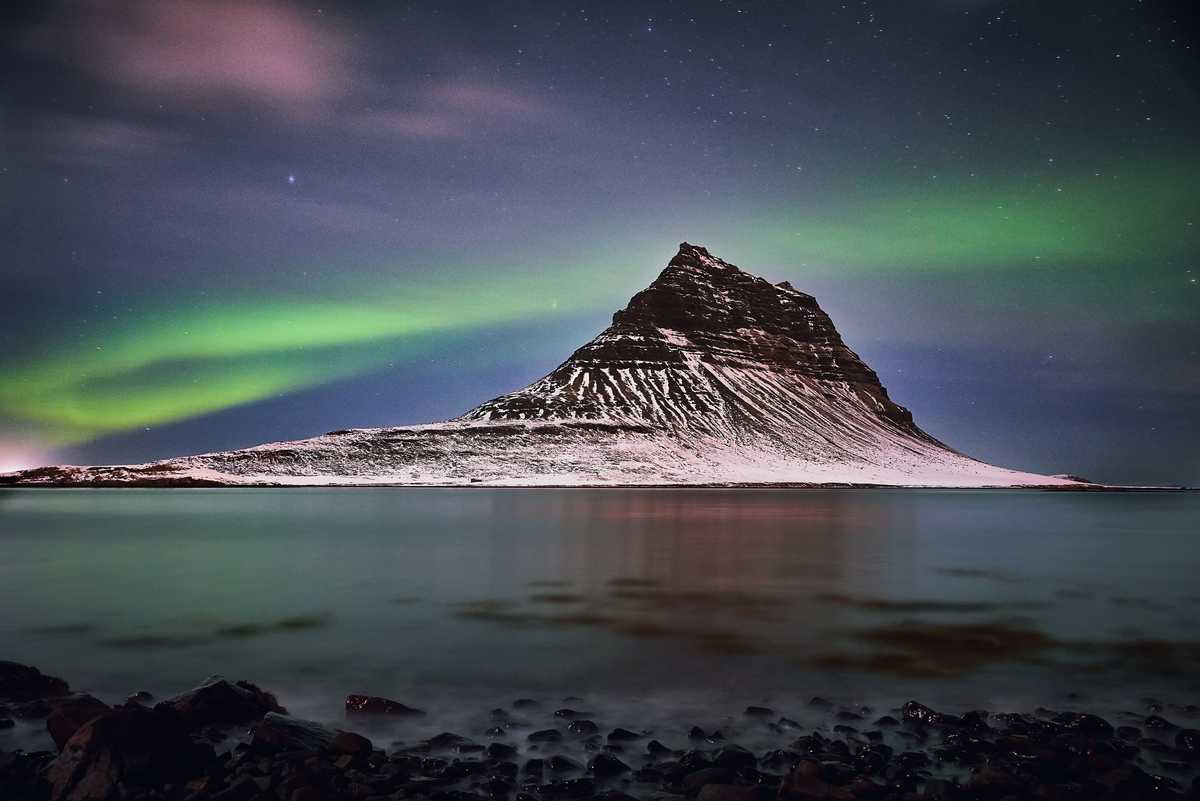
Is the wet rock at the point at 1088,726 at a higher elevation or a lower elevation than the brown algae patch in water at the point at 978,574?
higher

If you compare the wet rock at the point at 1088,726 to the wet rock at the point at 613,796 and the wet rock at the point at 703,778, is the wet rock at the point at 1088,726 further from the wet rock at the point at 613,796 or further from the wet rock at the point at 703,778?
the wet rock at the point at 613,796

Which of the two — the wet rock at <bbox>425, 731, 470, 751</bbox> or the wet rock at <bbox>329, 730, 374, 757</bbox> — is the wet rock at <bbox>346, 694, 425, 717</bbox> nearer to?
the wet rock at <bbox>425, 731, 470, 751</bbox>

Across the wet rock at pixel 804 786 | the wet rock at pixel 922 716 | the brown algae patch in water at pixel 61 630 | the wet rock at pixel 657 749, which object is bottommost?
the brown algae patch in water at pixel 61 630

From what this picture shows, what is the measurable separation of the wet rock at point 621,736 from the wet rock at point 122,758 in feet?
16.0

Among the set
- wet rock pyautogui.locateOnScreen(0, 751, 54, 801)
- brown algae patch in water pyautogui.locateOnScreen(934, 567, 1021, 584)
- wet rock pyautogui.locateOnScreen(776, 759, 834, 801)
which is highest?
wet rock pyautogui.locateOnScreen(776, 759, 834, 801)

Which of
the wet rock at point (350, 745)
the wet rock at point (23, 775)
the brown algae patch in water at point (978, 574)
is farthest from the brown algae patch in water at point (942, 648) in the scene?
the wet rock at point (23, 775)

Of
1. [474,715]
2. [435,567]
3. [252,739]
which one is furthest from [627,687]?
[435,567]

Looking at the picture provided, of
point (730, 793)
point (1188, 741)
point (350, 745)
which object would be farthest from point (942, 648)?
point (350, 745)

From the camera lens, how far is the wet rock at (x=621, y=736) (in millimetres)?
10586

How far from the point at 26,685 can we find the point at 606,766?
390 inches

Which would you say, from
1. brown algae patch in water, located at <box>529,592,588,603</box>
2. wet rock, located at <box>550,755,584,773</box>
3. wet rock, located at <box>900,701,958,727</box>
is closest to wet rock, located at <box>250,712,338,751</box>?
wet rock, located at <box>550,755,584,773</box>

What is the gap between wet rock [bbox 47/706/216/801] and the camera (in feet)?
27.3

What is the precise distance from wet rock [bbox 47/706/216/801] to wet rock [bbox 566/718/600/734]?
179 inches

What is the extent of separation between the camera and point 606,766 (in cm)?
942
